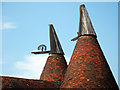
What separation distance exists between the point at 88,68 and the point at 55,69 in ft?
10.6

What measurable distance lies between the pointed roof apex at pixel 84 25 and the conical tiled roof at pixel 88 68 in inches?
9.9

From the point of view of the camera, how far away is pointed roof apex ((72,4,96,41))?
12.9 meters

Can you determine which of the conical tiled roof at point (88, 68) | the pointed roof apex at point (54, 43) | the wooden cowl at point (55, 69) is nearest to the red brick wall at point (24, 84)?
the conical tiled roof at point (88, 68)

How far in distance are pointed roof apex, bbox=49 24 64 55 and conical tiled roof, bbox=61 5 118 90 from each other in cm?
242

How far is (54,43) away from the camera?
15070 mm

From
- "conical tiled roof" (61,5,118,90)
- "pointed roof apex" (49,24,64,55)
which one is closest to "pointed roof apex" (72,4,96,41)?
"conical tiled roof" (61,5,118,90)

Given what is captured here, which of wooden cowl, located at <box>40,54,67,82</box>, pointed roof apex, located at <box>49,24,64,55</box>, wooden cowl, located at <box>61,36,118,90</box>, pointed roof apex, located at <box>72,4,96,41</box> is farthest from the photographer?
pointed roof apex, located at <box>49,24,64,55</box>

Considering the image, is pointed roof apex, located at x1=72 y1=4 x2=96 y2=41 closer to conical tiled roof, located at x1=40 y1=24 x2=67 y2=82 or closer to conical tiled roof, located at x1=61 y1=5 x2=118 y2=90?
conical tiled roof, located at x1=61 y1=5 x2=118 y2=90

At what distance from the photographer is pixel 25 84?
36.4ft

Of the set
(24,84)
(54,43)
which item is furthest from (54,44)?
(24,84)

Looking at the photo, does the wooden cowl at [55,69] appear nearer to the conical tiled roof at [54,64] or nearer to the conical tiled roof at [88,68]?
the conical tiled roof at [54,64]

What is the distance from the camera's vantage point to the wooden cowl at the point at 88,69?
10750mm

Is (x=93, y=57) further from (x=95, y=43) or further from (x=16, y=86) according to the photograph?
(x=16, y=86)

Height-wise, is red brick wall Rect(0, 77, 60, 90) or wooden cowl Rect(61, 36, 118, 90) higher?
wooden cowl Rect(61, 36, 118, 90)
